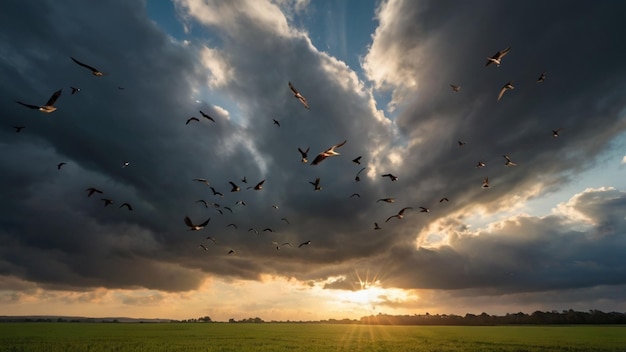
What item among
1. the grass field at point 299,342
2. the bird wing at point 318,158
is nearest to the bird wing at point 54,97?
the bird wing at point 318,158

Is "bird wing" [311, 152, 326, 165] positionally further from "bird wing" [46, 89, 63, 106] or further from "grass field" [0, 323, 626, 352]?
"grass field" [0, 323, 626, 352]

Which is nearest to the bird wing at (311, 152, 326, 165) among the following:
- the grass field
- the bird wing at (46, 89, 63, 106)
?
the bird wing at (46, 89, 63, 106)

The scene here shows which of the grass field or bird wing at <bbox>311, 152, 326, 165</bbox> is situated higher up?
bird wing at <bbox>311, 152, 326, 165</bbox>

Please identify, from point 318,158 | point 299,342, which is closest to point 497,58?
point 318,158

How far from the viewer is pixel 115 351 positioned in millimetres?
34000

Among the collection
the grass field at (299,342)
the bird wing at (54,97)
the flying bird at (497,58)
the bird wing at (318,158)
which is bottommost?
the grass field at (299,342)

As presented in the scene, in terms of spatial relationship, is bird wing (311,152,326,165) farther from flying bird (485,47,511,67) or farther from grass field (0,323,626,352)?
grass field (0,323,626,352)

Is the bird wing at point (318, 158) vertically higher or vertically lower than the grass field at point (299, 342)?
higher

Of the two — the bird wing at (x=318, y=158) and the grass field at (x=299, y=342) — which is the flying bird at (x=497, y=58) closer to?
the bird wing at (x=318, y=158)

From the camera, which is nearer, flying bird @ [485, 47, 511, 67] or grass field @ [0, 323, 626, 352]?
flying bird @ [485, 47, 511, 67]

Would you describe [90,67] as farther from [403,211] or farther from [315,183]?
[403,211]

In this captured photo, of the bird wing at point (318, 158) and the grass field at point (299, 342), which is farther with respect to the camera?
the grass field at point (299, 342)

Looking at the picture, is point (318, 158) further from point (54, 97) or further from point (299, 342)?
point (299, 342)

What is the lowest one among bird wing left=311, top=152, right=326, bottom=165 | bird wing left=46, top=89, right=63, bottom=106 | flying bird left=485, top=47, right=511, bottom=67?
bird wing left=311, top=152, right=326, bottom=165
